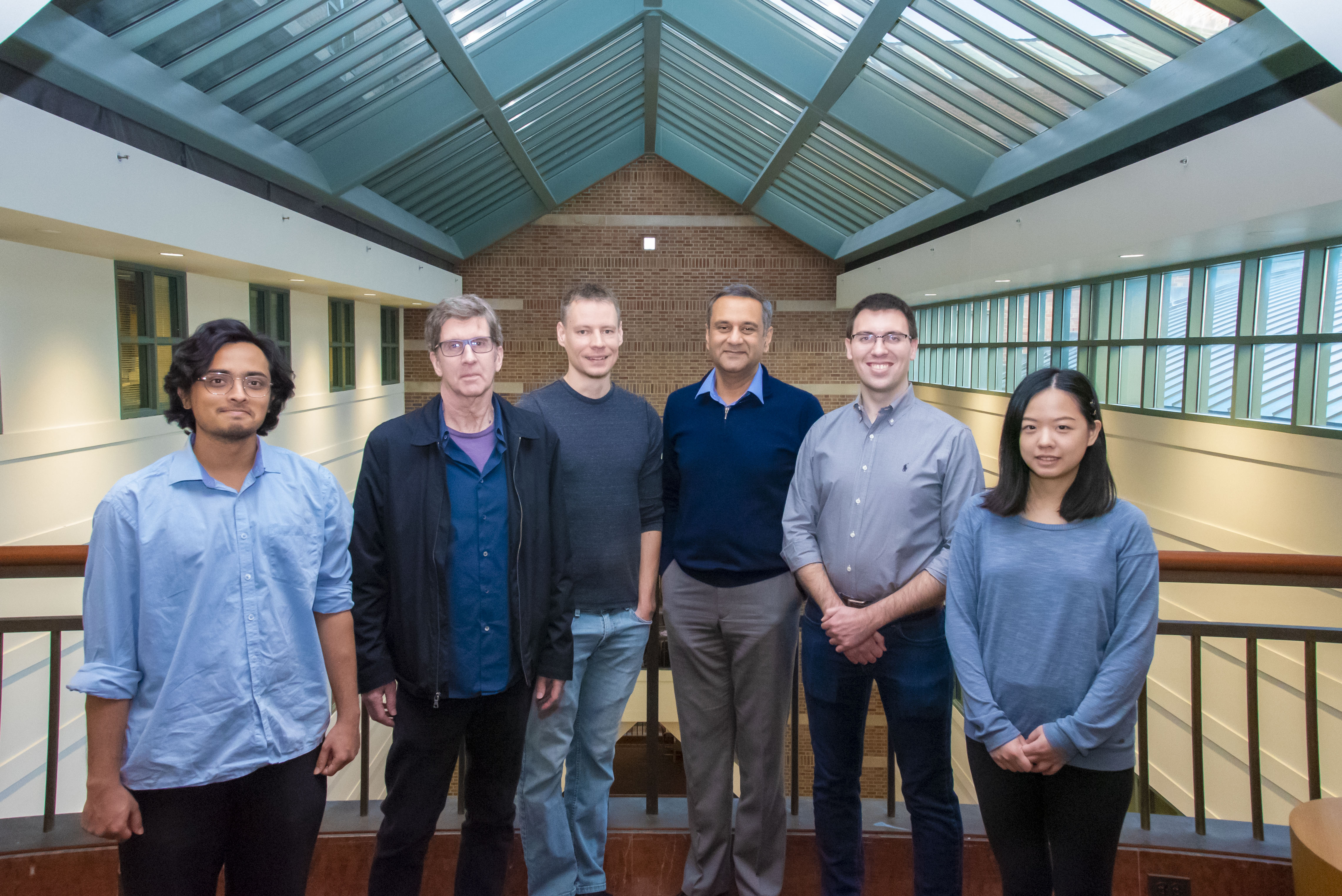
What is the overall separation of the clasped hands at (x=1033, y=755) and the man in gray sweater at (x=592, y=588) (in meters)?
0.87

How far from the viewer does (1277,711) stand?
5.68m

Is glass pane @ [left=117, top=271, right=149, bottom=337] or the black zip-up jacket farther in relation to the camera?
glass pane @ [left=117, top=271, right=149, bottom=337]

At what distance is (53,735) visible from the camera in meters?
2.28

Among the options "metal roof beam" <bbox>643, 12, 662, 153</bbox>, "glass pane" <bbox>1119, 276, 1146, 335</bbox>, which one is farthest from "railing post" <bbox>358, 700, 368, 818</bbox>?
"glass pane" <bbox>1119, 276, 1146, 335</bbox>

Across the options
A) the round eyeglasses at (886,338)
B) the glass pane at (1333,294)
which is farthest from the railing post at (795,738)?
the glass pane at (1333,294)

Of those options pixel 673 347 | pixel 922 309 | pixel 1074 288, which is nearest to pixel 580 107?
pixel 673 347

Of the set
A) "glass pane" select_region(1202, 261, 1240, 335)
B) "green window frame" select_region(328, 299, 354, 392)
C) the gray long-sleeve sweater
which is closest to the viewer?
the gray long-sleeve sweater

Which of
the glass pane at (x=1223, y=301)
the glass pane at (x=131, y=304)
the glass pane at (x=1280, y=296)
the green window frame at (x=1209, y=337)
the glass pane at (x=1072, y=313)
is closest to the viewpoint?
the green window frame at (x=1209, y=337)

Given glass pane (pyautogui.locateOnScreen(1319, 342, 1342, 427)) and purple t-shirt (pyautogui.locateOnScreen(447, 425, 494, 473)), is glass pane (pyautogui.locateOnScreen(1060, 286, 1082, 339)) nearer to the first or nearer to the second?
glass pane (pyautogui.locateOnScreen(1319, 342, 1342, 427))

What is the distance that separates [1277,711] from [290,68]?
7.81m

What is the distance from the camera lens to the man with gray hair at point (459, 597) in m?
1.79

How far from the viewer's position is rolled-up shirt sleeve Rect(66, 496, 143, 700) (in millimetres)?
1414

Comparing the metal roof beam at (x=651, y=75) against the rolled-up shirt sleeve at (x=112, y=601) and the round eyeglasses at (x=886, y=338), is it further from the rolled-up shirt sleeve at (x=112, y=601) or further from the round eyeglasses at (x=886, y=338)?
the rolled-up shirt sleeve at (x=112, y=601)

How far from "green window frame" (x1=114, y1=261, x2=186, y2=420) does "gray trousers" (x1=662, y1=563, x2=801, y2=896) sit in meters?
5.11
